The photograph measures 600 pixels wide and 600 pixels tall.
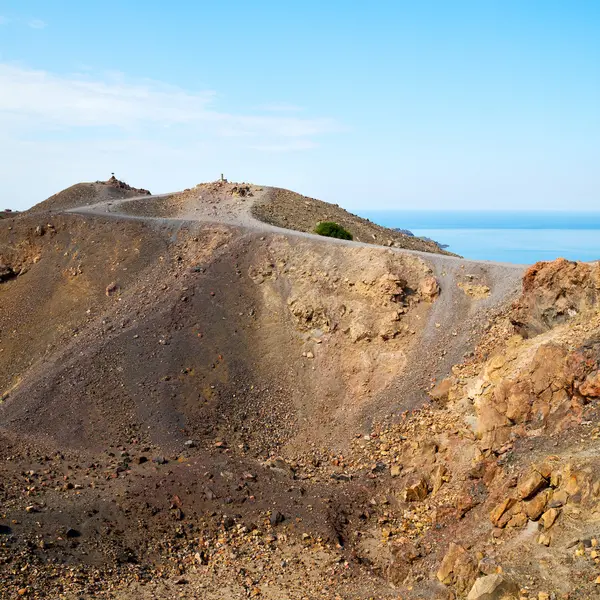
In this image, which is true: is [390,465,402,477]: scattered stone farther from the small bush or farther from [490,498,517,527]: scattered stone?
the small bush

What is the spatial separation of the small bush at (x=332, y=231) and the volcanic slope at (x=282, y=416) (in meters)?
5.26

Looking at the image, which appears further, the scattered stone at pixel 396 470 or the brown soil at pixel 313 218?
the brown soil at pixel 313 218

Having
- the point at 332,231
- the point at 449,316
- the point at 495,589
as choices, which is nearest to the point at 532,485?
the point at 495,589

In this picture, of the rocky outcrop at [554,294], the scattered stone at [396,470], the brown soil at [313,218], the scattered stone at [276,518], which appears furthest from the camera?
the brown soil at [313,218]

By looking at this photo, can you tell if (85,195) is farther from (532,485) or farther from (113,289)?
(532,485)

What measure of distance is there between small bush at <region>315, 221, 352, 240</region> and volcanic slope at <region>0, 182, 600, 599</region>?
17.2 feet

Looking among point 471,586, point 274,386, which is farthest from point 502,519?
point 274,386

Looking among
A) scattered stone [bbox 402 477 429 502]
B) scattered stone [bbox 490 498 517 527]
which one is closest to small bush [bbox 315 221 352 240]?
scattered stone [bbox 402 477 429 502]

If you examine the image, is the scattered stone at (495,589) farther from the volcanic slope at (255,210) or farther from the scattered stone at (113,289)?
the volcanic slope at (255,210)

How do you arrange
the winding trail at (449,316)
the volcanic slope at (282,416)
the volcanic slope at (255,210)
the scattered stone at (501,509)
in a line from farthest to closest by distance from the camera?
the volcanic slope at (255,210)
the winding trail at (449,316)
the volcanic slope at (282,416)
the scattered stone at (501,509)

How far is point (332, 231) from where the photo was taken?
1806 inches

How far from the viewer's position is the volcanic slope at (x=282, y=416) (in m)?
20.3

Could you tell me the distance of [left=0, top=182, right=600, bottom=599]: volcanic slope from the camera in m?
20.3

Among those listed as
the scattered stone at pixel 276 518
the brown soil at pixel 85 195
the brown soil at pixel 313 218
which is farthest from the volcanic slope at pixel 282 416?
the brown soil at pixel 85 195
